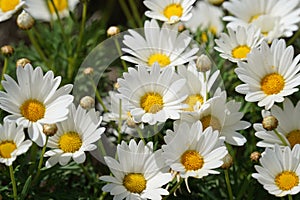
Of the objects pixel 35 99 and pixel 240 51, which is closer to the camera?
pixel 35 99

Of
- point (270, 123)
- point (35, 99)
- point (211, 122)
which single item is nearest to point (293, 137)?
point (270, 123)

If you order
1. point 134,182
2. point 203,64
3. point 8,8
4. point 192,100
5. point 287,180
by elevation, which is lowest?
point 287,180

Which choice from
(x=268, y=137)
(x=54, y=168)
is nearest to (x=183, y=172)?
(x=268, y=137)

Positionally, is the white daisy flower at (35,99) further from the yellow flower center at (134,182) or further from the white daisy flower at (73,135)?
the yellow flower center at (134,182)

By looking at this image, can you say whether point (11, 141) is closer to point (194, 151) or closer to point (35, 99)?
point (35, 99)

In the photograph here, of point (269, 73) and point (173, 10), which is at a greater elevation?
point (173, 10)

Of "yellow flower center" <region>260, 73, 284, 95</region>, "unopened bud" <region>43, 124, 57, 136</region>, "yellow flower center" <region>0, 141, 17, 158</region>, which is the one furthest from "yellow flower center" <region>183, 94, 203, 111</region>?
"yellow flower center" <region>0, 141, 17, 158</region>

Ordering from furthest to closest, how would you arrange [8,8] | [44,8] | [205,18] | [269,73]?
[205,18] → [44,8] → [8,8] → [269,73]
